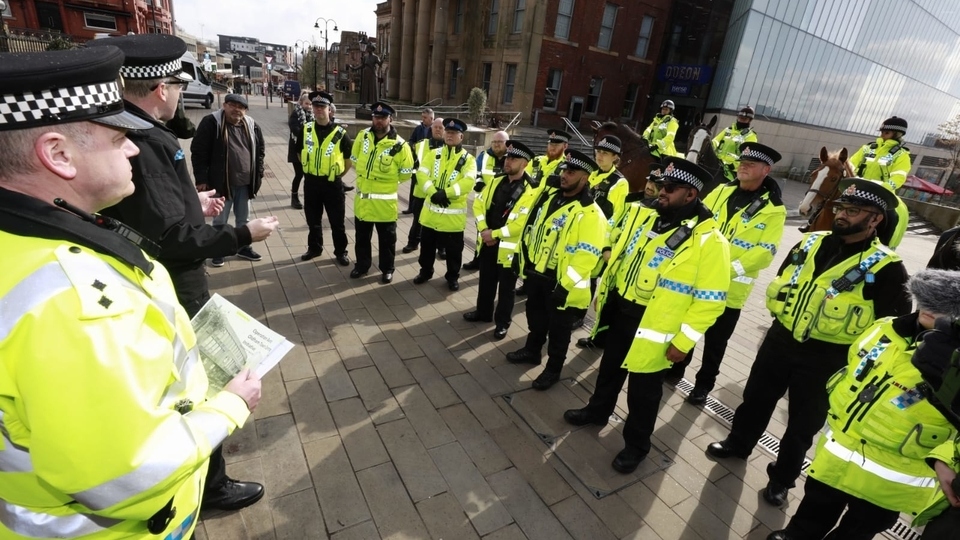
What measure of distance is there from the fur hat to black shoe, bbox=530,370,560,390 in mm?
2710

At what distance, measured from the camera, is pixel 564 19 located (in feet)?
76.5

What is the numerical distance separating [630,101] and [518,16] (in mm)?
8597

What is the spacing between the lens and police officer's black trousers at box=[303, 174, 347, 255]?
20.3ft

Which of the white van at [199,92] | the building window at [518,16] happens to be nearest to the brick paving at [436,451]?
the white van at [199,92]

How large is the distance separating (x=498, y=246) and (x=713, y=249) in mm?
2614

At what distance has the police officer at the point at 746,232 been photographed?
4.06 metres

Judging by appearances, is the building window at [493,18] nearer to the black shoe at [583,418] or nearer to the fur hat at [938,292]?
the black shoe at [583,418]

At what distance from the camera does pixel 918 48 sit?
30641mm

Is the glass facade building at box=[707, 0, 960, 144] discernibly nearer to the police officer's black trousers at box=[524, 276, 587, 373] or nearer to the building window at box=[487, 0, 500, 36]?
the building window at box=[487, 0, 500, 36]

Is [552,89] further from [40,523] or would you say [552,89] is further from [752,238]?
[40,523]

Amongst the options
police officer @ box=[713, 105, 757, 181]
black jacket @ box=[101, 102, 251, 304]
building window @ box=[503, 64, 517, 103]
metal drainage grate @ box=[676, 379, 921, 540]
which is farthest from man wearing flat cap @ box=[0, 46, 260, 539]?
building window @ box=[503, 64, 517, 103]

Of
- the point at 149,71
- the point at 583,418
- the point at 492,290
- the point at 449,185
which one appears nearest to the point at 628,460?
the point at 583,418

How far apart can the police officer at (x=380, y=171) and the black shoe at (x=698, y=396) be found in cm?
408

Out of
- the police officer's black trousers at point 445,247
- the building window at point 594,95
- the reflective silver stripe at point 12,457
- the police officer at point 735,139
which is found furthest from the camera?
the building window at point 594,95
